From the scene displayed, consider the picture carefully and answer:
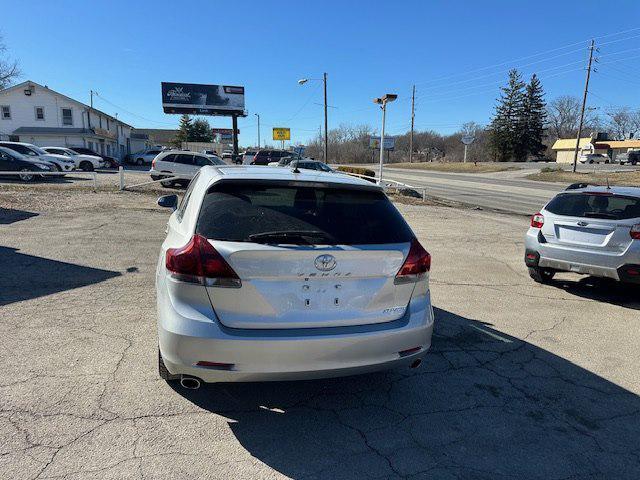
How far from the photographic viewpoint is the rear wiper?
113 inches

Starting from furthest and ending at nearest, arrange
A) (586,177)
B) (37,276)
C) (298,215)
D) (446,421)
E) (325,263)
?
(586,177) < (37,276) < (446,421) < (298,215) < (325,263)

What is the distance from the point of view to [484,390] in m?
3.75

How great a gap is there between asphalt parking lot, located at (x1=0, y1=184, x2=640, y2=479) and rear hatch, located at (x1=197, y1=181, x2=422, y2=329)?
2.73 ft

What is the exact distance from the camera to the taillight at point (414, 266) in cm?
313

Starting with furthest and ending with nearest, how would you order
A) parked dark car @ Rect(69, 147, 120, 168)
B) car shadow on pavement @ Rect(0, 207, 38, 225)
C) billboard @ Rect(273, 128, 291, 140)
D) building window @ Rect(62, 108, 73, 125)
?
1. billboard @ Rect(273, 128, 291, 140)
2. building window @ Rect(62, 108, 73, 125)
3. parked dark car @ Rect(69, 147, 120, 168)
4. car shadow on pavement @ Rect(0, 207, 38, 225)

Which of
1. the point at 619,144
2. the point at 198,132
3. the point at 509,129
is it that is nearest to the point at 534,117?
the point at 509,129

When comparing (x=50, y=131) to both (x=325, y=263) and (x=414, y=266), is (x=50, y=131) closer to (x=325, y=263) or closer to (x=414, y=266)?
(x=325, y=263)

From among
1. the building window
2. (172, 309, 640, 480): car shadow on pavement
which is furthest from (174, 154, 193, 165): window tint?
the building window

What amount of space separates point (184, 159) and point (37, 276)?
1699cm

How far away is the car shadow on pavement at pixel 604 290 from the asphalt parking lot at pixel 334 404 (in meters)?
0.34

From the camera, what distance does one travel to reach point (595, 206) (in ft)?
21.2

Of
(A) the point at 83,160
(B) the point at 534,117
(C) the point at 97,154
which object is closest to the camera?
(A) the point at 83,160

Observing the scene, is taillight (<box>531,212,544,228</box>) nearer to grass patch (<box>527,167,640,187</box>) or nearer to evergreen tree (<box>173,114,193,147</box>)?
grass patch (<box>527,167,640,187</box>)

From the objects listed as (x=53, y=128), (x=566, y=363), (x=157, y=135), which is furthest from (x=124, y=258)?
(x=157, y=135)
